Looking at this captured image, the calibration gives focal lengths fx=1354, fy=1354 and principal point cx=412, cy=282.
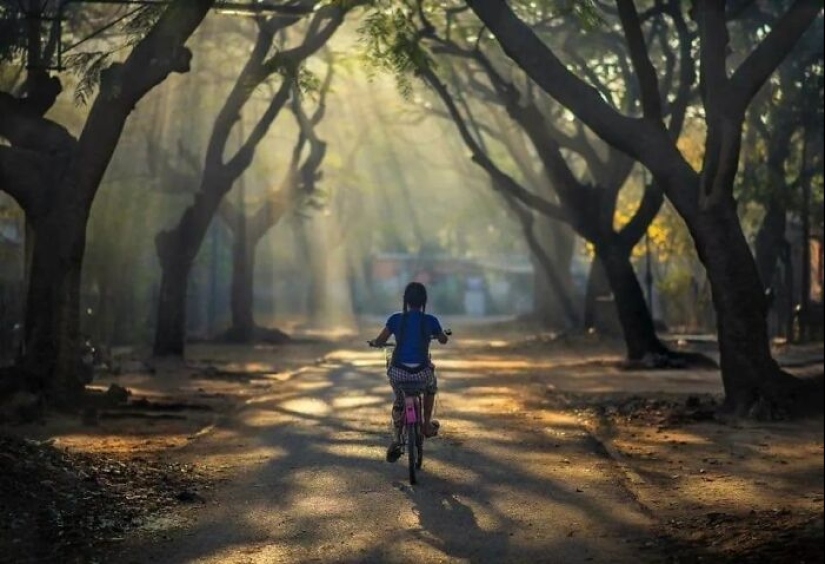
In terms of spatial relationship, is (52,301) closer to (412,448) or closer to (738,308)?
Answer: (412,448)

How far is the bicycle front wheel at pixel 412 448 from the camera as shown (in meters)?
11.2

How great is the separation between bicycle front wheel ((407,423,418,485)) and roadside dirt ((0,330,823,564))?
0.69ft

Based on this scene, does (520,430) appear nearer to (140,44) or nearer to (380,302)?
(140,44)

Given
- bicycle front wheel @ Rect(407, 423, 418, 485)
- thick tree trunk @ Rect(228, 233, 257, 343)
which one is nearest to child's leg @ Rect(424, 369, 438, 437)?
bicycle front wheel @ Rect(407, 423, 418, 485)

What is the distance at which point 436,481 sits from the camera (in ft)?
37.6

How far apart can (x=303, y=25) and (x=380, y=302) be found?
47.3m

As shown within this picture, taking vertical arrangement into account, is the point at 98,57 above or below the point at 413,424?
above

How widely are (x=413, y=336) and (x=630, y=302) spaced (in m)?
15.2

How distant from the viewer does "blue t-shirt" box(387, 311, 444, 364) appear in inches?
460

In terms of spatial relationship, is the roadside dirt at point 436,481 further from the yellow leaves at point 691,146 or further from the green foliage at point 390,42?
the yellow leaves at point 691,146

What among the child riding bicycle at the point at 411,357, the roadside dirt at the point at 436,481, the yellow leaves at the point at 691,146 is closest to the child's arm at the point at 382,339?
the child riding bicycle at the point at 411,357

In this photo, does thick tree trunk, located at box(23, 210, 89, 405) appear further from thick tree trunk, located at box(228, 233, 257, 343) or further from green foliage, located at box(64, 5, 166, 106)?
thick tree trunk, located at box(228, 233, 257, 343)

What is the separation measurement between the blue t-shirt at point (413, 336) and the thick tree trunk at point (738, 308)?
5.65 metres

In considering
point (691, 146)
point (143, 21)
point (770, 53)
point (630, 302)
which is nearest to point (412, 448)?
point (143, 21)
